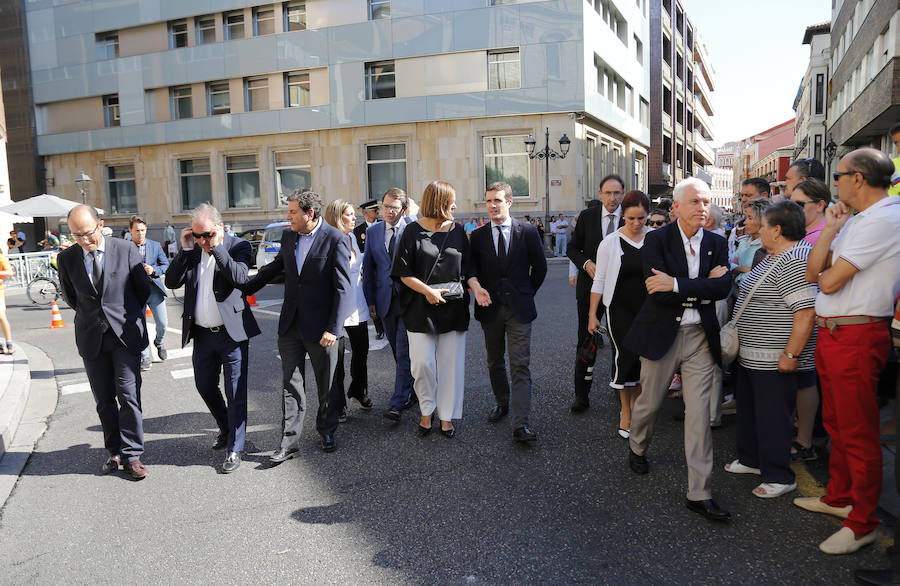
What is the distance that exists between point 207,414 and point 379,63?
26.4 m

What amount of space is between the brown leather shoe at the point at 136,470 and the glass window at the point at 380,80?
27115 millimetres

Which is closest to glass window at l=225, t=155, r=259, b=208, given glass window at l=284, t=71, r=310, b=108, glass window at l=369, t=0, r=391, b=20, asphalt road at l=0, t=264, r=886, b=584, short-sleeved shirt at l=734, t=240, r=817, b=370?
glass window at l=284, t=71, r=310, b=108

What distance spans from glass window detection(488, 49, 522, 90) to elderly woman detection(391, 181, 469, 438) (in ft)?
81.8

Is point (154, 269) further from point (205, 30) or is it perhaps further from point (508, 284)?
point (205, 30)

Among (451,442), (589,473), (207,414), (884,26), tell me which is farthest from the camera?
(884,26)

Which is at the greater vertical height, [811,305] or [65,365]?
[811,305]

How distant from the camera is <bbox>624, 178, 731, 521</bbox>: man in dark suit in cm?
367

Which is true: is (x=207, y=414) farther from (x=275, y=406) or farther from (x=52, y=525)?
(x=52, y=525)

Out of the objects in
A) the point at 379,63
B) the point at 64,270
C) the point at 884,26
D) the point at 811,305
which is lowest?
the point at 811,305

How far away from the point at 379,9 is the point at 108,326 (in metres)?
28.5

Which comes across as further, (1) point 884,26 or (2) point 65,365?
(1) point 884,26

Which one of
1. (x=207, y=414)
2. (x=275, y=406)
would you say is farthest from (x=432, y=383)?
(x=207, y=414)

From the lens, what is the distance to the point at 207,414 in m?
6.11

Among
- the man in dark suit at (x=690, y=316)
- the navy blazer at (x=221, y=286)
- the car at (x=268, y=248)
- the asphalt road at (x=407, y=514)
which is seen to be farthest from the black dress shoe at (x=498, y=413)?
the car at (x=268, y=248)
